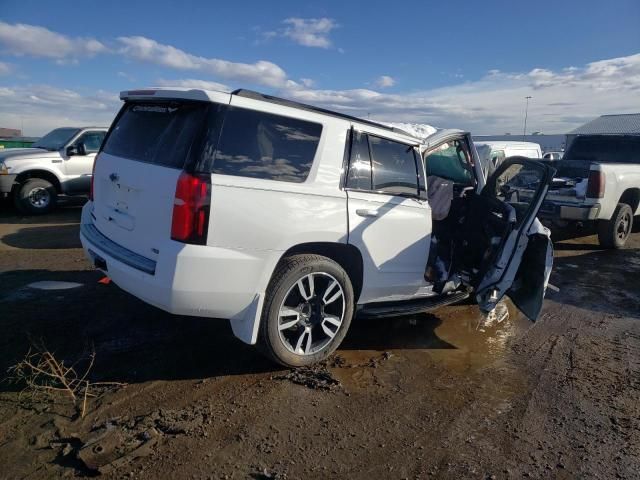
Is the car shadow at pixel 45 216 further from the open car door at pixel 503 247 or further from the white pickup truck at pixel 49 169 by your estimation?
the open car door at pixel 503 247

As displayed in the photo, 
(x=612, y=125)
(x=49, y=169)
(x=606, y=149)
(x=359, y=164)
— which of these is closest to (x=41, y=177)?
(x=49, y=169)

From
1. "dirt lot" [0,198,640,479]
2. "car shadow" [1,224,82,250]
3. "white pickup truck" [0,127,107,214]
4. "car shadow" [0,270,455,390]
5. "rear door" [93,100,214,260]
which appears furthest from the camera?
"white pickup truck" [0,127,107,214]

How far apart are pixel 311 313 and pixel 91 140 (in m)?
9.16

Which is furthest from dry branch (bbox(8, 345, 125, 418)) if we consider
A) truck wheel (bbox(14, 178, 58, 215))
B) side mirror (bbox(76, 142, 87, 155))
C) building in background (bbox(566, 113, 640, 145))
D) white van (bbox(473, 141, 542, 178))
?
building in background (bbox(566, 113, 640, 145))

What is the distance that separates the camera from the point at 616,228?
839cm

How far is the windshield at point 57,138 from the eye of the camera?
10.7 meters

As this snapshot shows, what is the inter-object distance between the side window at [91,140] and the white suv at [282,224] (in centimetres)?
742

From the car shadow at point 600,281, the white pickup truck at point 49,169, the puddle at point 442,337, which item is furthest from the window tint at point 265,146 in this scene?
the white pickup truck at point 49,169

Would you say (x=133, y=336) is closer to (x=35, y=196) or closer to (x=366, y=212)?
(x=366, y=212)

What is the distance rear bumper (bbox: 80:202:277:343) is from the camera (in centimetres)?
304

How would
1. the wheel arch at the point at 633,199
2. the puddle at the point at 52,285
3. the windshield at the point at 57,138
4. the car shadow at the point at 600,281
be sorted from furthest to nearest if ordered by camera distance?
the windshield at the point at 57,138 → the wheel arch at the point at 633,199 → the car shadow at the point at 600,281 → the puddle at the point at 52,285

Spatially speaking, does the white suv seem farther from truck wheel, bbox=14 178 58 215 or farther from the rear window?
truck wheel, bbox=14 178 58 215

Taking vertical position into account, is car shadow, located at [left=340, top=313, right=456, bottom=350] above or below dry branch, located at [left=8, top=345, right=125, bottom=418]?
above

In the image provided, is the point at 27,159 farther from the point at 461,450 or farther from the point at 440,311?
the point at 461,450
